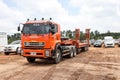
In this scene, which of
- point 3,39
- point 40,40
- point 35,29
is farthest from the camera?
point 3,39

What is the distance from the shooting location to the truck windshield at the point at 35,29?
18.2 m

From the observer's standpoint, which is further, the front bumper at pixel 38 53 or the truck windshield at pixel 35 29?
the truck windshield at pixel 35 29

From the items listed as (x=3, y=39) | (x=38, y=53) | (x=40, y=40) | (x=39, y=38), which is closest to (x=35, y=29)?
(x=39, y=38)

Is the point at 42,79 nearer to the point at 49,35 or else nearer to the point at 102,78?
the point at 102,78

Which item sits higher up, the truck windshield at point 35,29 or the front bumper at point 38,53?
the truck windshield at point 35,29

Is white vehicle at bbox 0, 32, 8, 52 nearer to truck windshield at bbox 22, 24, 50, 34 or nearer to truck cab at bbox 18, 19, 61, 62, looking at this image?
truck windshield at bbox 22, 24, 50, 34

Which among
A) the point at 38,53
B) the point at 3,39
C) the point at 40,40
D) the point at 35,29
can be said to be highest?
the point at 35,29

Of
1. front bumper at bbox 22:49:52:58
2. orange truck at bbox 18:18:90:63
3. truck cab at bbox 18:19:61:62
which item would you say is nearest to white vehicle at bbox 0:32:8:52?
orange truck at bbox 18:18:90:63

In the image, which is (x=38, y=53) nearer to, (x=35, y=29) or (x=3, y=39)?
(x=35, y=29)

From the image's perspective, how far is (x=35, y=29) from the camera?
18484 millimetres

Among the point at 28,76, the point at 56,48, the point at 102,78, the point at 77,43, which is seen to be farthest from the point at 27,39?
the point at 77,43

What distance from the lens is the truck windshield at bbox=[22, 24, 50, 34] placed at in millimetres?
18234

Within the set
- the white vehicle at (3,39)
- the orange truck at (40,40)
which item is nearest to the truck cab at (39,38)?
the orange truck at (40,40)

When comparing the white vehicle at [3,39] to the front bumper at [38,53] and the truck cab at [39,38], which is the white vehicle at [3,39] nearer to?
the truck cab at [39,38]
